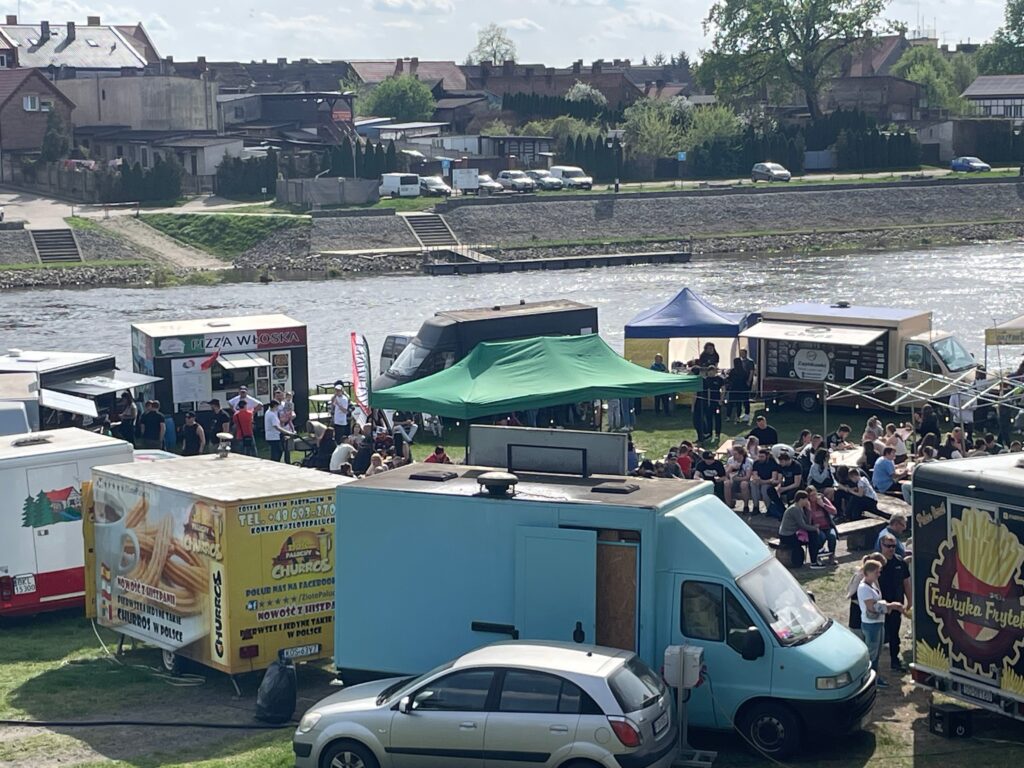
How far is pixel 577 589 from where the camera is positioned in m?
11.7

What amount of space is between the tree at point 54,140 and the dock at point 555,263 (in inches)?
1122

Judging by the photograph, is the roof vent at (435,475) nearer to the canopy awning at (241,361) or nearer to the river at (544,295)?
the canopy awning at (241,361)

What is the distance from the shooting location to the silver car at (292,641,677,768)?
1028 centimetres

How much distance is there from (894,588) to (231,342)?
53.4 feet

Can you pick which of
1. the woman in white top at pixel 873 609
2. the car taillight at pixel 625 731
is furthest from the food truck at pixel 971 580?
the car taillight at pixel 625 731

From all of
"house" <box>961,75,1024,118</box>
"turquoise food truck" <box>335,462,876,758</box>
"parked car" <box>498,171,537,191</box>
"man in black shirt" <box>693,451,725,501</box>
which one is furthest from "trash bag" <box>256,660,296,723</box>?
"house" <box>961,75,1024,118</box>

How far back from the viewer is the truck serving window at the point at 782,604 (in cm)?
1152

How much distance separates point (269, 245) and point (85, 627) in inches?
2419

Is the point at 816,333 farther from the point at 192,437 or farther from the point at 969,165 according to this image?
the point at 969,165

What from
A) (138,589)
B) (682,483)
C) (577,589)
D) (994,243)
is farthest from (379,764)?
(994,243)

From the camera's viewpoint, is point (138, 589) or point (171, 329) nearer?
point (138, 589)

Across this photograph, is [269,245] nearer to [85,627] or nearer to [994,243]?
[994,243]

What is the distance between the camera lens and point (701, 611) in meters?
11.6

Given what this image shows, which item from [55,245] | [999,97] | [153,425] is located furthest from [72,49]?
[153,425]
